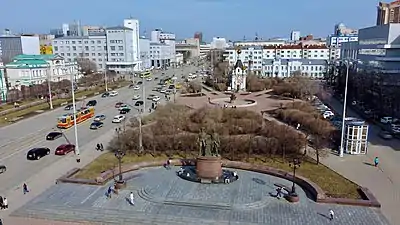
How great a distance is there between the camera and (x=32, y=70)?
6506 cm

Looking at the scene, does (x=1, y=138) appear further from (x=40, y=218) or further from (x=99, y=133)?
(x=40, y=218)

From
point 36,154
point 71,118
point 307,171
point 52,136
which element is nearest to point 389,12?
point 307,171

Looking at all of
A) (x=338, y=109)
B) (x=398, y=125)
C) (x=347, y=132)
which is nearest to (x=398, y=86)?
(x=338, y=109)

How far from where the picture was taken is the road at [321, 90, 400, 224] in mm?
A: 20100

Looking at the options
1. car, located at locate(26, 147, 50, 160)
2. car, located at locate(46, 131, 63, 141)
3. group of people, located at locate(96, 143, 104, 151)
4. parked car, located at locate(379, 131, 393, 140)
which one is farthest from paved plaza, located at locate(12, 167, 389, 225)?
parked car, located at locate(379, 131, 393, 140)

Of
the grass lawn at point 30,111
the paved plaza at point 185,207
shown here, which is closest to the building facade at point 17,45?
the grass lawn at point 30,111

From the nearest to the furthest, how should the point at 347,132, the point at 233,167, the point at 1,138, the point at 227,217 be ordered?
the point at 227,217 < the point at 233,167 < the point at 347,132 < the point at 1,138

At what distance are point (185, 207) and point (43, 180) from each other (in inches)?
418

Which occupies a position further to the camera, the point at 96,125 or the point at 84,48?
the point at 84,48

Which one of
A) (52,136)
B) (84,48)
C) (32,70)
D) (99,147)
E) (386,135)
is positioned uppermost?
(84,48)

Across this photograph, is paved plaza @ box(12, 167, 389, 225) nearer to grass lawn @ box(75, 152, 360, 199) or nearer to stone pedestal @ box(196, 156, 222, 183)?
stone pedestal @ box(196, 156, 222, 183)

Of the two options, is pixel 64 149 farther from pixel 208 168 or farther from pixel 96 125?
pixel 208 168

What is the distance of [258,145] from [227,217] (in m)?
10.6

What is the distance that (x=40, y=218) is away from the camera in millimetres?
18125
